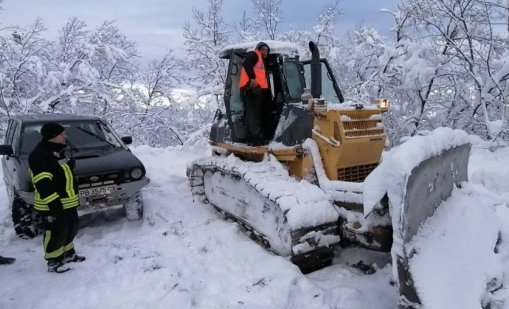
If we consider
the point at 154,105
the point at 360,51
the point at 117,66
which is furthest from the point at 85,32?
the point at 360,51

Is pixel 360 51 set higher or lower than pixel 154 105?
higher

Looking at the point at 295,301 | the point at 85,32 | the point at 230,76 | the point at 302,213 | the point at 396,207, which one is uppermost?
the point at 85,32

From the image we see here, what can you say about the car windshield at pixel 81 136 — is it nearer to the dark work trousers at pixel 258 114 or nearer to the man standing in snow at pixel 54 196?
the man standing in snow at pixel 54 196

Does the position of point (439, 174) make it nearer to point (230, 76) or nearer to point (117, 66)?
point (230, 76)

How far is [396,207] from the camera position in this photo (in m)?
3.41

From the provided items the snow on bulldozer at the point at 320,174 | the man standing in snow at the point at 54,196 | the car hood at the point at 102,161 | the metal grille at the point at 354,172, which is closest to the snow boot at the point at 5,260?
the man standing in snow at the point at 54,196

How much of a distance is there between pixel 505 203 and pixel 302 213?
10.5ft

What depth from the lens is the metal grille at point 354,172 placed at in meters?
5.05

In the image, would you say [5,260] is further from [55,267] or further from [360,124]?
[360,124]

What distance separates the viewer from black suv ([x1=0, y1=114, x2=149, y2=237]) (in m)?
5.71

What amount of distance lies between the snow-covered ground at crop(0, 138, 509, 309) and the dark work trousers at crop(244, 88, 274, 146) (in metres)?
1.26

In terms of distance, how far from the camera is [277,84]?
579cm

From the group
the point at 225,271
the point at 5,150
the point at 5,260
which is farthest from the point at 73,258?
the point at 5,150

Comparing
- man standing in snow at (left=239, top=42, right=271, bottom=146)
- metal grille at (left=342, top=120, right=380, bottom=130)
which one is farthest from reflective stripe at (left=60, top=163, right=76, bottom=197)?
metal grille at (left=342, top=120, right=380, bottom=130)
